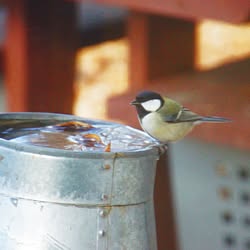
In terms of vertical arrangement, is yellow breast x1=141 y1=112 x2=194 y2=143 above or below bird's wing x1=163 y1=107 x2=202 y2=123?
below

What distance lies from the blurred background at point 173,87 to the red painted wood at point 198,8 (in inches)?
12.1

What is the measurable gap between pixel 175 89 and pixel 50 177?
2.45m

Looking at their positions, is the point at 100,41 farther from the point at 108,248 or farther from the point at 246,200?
the point at 108,248

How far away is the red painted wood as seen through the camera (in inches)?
116

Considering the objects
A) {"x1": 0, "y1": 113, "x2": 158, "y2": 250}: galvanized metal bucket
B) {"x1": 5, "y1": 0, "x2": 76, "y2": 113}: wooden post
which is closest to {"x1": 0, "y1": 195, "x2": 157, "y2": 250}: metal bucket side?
{"x1": 0, "y1": 113, "x2": 158, "y2": 250}: galvanized metal bucket

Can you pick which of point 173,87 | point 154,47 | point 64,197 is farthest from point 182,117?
point 64,197

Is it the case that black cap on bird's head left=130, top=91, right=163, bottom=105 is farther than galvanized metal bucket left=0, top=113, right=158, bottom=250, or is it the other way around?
black cap on bird's head left=130, top=91, right=163, bottom=105

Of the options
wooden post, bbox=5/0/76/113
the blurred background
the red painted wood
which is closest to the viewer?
the red painted wood

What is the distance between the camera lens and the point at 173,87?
4176mm

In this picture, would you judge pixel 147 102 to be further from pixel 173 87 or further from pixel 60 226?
pixel 60 226

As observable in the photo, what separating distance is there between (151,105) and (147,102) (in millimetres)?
34

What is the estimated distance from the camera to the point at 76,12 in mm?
4988

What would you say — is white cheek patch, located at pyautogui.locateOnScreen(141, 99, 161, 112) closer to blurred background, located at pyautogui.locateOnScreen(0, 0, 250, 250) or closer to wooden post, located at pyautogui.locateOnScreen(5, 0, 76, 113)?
blurred background, located at pyautogui.locateOnScreen(0, 0, 250, 250)

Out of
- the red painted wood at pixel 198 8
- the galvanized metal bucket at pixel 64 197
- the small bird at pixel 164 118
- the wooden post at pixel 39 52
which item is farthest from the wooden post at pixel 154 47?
the galvanized metal bucket at pixel 64 197
